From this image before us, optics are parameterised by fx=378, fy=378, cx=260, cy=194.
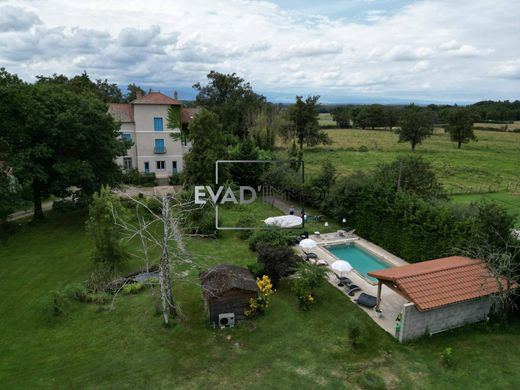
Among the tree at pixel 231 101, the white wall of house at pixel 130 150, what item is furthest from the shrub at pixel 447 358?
the tree at pixel 231 101

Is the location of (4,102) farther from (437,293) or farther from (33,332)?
(437,293)

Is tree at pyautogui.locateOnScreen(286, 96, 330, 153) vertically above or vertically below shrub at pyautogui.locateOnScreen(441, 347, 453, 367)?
above

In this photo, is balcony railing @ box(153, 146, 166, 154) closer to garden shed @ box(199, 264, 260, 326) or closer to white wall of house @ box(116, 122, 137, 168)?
white wall of house @ box(116, 122, 137, 168)

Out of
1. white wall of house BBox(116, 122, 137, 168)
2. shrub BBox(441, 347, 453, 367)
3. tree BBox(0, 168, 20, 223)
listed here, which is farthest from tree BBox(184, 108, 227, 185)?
shrub BBox(441, 347, 453, 367)

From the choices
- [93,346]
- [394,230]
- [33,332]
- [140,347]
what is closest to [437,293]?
[394,230]

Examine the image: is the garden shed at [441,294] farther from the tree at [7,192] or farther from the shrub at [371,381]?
the tree at [7,192]

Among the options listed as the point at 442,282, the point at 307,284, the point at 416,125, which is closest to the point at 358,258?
the point at 307,284
